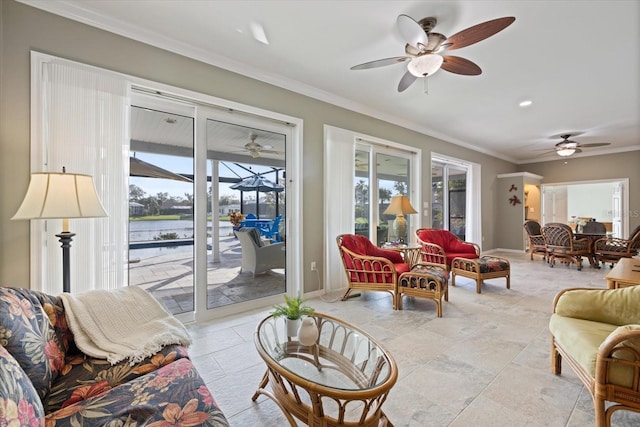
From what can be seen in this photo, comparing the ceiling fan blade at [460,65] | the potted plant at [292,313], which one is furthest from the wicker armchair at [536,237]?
the potted plant at [292,313]

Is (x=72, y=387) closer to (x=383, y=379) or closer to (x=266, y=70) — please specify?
(x=383, y=379)

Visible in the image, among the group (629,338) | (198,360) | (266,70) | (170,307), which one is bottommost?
(198,360)

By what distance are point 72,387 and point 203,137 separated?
7.75 ft

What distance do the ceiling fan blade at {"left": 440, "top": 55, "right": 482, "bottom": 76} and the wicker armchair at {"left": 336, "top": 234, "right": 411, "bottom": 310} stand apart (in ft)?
6.99

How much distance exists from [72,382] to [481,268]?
4.39 m

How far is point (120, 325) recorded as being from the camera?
157 centimetres

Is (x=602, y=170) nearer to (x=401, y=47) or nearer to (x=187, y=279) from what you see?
(x=401, y=47)

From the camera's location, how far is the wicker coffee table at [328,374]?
3.84 feet

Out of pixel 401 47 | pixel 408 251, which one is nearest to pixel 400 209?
pixel 408 251

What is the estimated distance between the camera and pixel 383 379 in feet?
4.11

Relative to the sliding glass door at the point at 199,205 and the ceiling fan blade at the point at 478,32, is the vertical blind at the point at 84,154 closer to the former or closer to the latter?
the sliding glass door at the point at 199,205

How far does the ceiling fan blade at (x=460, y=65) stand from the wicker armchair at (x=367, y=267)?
2.13 metres

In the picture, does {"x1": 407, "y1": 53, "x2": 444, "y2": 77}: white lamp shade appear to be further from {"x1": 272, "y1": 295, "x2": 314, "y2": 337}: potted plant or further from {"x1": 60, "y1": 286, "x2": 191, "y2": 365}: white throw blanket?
{"x1": 60, "y1": 286, "x2": 191, "y2": 365}: white throw blanket

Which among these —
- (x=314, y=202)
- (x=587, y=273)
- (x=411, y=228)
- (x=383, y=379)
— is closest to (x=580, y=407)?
(x=383, y=379)
